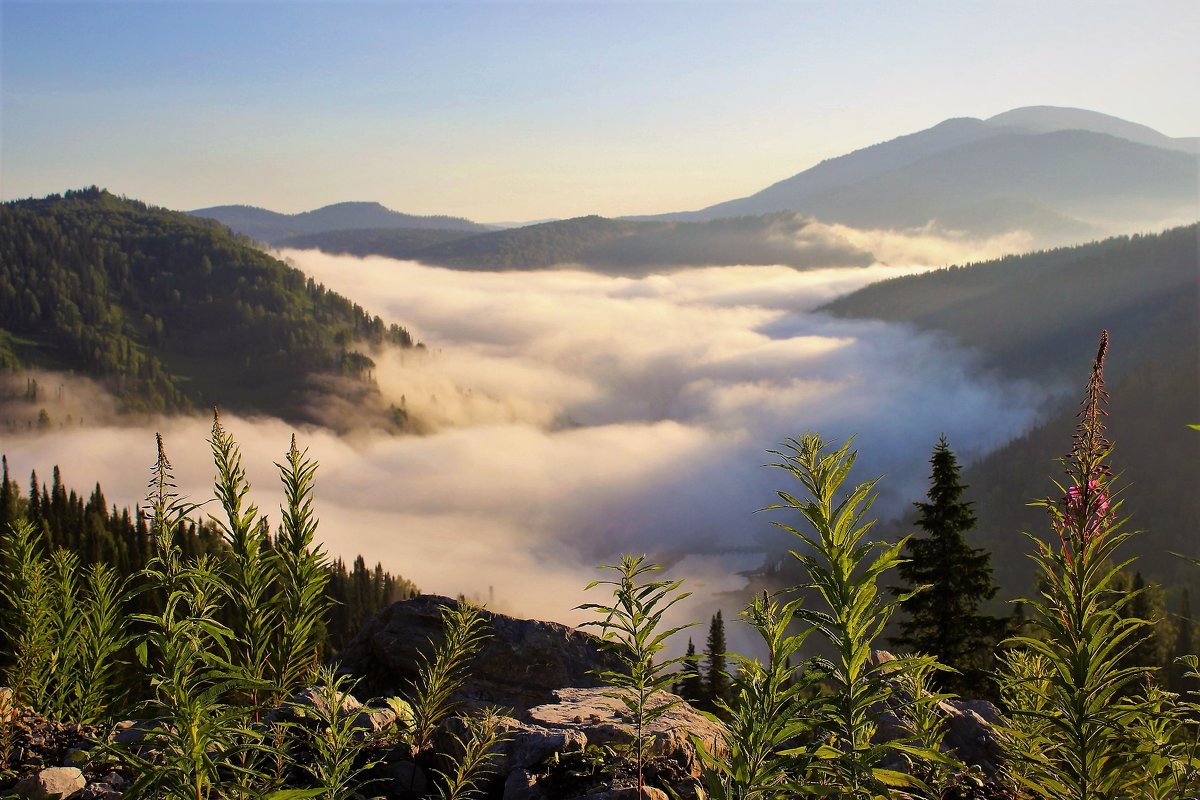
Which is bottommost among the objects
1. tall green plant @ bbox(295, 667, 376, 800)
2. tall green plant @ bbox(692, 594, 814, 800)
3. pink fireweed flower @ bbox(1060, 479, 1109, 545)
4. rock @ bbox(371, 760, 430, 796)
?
rock @ bbox(371, 760, 430, 796)

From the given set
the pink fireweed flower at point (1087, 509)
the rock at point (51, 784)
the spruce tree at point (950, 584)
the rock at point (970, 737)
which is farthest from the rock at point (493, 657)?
the spruce tree at point (950, 584)

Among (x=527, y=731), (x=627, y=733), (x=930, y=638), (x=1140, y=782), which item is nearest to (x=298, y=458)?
(x=527, y=731)

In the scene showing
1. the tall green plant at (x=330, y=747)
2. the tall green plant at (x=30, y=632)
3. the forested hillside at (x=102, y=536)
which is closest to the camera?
the tall green plant at (x=330, y=747)

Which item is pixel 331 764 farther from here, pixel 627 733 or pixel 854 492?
pixel 854 492

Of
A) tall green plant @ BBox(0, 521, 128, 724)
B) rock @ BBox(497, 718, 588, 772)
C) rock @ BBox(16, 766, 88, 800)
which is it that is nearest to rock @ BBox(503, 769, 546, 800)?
rock @ BBox(497, 718, 588, 772)

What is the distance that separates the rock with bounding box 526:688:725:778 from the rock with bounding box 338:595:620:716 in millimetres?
2097

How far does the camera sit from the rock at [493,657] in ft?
43.3

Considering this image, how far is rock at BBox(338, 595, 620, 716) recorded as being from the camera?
13203mm

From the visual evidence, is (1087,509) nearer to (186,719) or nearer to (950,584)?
(186,719)

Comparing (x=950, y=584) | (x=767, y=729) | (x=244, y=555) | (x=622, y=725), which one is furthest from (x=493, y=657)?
(x=950, y=584)

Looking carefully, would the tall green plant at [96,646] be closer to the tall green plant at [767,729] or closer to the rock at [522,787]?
the rock at [522,787]

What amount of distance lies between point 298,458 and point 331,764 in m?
3.33

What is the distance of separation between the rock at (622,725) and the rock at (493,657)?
2.10m

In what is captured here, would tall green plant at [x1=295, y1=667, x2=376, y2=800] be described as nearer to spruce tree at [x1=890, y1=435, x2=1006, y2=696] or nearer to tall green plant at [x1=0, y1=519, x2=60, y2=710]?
tall green plant at [x1=0, y1=519, x2=60, y2=710]
